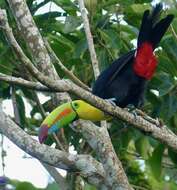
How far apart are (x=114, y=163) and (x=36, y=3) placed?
5.45 ft

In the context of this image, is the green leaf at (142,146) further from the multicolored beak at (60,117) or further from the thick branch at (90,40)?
the multicolored beak at (60,117)

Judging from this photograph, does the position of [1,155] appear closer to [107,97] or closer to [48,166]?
[48,166]

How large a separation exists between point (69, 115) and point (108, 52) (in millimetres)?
1110

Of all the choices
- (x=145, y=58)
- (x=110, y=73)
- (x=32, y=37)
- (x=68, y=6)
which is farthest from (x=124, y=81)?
(x=68, y=6)

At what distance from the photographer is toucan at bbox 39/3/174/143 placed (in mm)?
4559

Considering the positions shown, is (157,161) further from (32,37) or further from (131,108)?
(32,37)

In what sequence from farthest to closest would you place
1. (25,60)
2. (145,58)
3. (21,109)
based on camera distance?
(21,109), (145,58), (25,60)

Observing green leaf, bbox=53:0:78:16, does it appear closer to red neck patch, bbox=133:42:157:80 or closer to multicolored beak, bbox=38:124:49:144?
red neck patch, bbox=133:42:157:80

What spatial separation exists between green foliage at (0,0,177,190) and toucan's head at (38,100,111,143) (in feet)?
2.79

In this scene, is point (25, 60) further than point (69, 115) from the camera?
No

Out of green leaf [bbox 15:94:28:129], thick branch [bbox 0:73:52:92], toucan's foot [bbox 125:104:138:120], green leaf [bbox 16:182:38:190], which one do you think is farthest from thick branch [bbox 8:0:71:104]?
green leaf [bbox 16:182:38:190]

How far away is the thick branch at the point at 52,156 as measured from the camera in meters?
4.64

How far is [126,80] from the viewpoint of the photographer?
4.86 metres

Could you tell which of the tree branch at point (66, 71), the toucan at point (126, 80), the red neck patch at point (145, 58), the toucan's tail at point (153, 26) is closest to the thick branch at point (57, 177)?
the toucan at point (126, 80)
